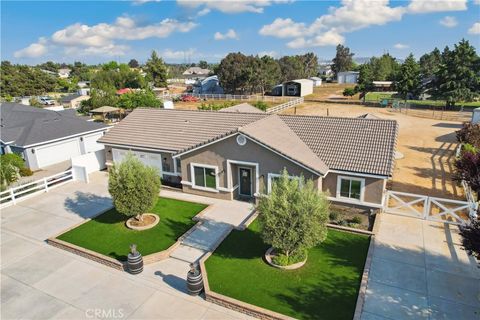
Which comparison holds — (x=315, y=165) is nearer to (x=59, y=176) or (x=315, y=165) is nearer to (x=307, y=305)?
(x=307, y=305)

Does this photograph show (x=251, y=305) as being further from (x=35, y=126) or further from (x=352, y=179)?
(x=35, y=126)

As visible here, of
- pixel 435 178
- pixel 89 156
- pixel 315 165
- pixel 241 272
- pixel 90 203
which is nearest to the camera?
pixel 241 272

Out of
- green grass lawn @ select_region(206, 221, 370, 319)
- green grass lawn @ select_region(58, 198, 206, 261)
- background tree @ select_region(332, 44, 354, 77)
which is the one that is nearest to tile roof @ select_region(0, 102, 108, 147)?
green grass lawn @ select_region(58, 198, 206, 261)

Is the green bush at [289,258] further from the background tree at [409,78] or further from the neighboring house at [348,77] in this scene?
the neighboring house at [348,77]

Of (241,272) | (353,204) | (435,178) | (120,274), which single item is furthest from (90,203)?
(435,178)

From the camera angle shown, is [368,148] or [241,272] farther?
[368,148]

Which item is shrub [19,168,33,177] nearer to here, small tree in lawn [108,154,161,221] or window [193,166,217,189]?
small tree in lawn [108,154,161,221]

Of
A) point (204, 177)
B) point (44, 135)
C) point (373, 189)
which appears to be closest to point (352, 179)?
point (373, 189)
